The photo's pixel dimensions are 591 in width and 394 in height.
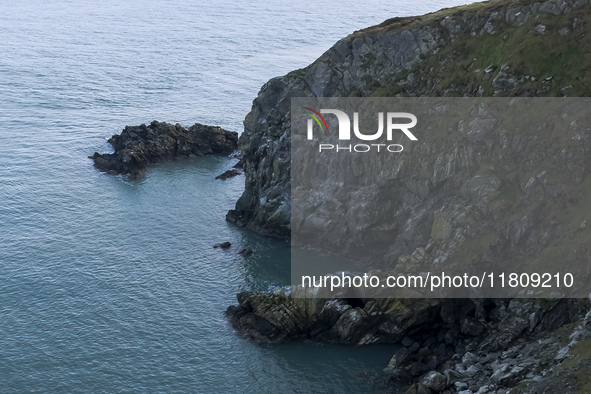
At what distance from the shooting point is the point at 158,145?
146875 mm

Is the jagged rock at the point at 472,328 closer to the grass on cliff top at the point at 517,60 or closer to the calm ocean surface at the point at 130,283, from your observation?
the calm ocean surface at the point at 130,283

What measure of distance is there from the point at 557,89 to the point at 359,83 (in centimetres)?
3072

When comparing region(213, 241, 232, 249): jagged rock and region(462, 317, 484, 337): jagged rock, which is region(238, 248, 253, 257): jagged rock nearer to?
region(213, 241, 232, 249): jagged rock

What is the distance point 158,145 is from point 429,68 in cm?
6631

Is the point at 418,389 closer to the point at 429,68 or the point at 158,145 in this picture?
the point at 429,68

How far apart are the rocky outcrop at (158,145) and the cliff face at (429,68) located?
2748 centimetres

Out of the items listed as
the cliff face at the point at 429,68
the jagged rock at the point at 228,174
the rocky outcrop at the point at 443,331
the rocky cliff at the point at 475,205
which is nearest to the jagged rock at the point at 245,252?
the cliff face at the point at 429,68

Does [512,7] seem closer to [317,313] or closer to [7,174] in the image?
[317,313]

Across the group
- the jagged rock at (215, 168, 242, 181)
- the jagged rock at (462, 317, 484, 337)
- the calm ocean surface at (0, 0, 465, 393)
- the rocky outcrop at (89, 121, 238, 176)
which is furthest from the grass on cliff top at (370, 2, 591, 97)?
the rocky outcrop at (89, 121, 238, 176)

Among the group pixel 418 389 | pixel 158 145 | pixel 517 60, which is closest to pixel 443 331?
pixel 418 389

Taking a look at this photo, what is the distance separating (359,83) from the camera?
355 ft

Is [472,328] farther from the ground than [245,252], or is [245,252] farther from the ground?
[245,252]

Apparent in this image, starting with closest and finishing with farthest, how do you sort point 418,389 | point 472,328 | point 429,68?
point 418,389 < point 472,328 < point 429,68

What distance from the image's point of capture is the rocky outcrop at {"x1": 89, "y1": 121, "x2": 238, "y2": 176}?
14150 cm
